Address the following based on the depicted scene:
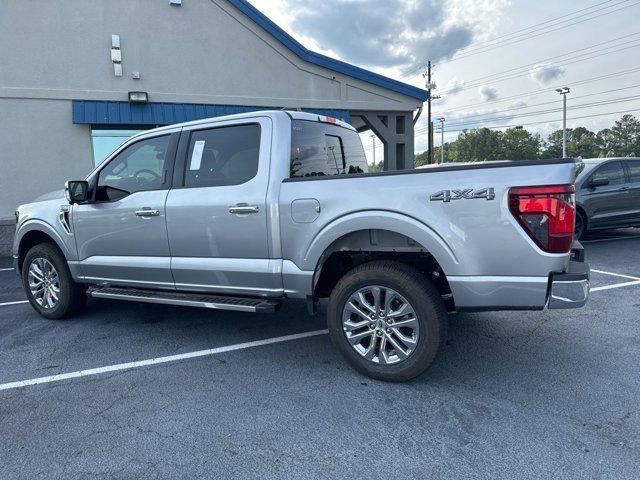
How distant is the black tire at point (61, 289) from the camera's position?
4766mm

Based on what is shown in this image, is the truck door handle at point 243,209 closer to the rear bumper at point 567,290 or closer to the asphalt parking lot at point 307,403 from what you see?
the asphalt parking lot at point 307,403

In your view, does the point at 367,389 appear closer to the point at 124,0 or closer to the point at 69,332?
the point at 69,332

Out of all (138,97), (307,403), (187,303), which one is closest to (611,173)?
(307,403)

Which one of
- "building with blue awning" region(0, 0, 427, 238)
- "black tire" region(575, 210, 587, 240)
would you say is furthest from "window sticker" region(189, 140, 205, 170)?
"black tire" region(575, 210, 587, 240)

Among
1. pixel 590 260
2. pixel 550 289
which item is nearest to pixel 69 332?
pixel 550 289

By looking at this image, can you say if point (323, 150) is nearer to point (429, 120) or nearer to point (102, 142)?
point (102, 142)

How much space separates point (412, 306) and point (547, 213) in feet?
3.46

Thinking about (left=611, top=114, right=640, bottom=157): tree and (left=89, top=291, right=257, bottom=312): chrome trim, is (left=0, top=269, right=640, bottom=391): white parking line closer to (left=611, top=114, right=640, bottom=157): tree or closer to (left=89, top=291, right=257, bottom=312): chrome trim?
(left=89, top=291, right=257, bottom=312): chrome trim

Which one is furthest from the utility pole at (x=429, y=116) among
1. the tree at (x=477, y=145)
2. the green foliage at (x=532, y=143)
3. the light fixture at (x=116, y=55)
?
the tree at (x=477, y=145)

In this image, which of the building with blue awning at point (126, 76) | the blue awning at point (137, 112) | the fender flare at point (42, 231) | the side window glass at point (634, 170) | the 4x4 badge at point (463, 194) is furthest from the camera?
the blue awning at point (137, 112)

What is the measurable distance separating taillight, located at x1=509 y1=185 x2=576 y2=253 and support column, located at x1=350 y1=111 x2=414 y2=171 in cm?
999

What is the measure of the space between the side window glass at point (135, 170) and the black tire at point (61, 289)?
3.38ft

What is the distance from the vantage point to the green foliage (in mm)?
82312

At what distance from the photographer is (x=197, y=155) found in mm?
3926
